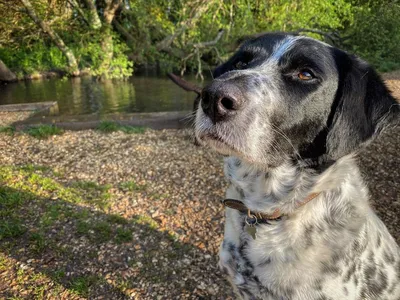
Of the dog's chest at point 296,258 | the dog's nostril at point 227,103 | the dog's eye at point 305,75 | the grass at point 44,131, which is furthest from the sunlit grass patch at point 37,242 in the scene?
the grass at point 44,131

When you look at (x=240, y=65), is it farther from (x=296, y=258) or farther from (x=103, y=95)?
(x=103, y=95)

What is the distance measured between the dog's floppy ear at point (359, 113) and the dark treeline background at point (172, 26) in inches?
351

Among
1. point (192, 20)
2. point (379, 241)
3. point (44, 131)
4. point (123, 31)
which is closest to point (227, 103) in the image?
point (379, 241)

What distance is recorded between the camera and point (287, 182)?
215cm

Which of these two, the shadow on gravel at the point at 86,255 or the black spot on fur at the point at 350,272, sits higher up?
the black spot on fur at the point at 350,272

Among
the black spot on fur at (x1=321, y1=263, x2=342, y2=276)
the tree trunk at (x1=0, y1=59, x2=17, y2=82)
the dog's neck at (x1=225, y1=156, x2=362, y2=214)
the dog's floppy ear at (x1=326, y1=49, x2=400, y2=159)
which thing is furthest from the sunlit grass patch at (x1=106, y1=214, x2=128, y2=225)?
the tree trunk at (x1=0, y1=59, x2=17, y2=82)

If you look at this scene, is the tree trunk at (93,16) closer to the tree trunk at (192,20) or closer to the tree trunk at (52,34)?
the tree trunk at (52,34)

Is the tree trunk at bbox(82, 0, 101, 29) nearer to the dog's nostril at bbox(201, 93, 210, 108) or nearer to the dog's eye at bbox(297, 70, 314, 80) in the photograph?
the dog's eye at bbox(297, 70, 314, 80)

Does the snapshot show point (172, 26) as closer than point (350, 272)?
No

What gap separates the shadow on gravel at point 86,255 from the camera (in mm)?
2982

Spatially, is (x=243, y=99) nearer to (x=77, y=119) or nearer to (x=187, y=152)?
(x=187, y=152)

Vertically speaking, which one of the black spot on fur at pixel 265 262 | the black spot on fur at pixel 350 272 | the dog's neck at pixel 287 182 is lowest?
the black spot on fur at pixel 265 262

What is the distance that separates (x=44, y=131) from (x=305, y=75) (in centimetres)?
583

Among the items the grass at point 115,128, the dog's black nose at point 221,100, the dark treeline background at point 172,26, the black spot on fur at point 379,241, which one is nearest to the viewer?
the dog's black nose at point 221,100
